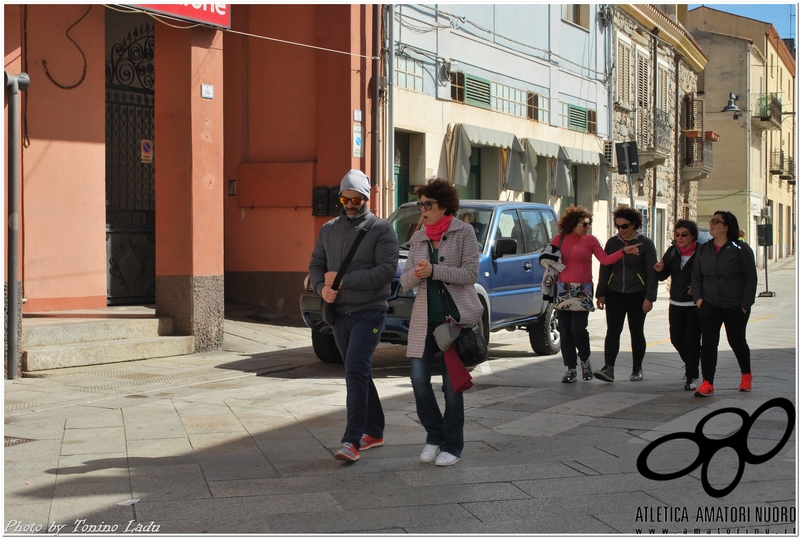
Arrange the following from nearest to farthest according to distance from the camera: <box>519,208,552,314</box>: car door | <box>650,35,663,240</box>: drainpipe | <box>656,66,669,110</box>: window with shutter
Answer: <box>519,208,552,314</box>: car door < <box>650,35,663,240</box>: drainpipe < <box>656,66,669,110</box>: window with shutter

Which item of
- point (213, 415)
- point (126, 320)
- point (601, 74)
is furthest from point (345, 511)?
point (601, 74)

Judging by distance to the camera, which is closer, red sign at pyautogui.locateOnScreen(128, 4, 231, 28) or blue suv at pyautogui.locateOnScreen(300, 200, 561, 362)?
blue suv at pyautogui.locateOnScreen(300, 200, 561, 362)

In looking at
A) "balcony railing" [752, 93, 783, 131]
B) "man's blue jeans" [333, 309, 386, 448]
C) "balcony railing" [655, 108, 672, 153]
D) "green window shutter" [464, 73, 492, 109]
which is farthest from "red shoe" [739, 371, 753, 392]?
"balcony railing" [752, 93, 783, 131]

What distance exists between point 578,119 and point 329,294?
60.9 ft

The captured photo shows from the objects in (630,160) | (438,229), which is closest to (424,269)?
(438,229)

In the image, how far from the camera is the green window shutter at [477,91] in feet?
60.8

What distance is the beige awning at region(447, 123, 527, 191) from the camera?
58.7 ft

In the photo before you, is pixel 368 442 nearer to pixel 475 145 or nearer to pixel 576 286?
pixel 576 286

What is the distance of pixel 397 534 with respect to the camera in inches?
177

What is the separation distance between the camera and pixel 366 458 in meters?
6.15

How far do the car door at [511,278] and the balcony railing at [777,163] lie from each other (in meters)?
43.1

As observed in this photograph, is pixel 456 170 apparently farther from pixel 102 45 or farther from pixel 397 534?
pixel 397 534

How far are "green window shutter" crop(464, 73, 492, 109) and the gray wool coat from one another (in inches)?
501

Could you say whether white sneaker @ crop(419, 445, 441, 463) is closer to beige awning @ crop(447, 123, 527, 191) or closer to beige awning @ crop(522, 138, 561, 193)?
beige awning @ crop(447, 123, 527, 191)
